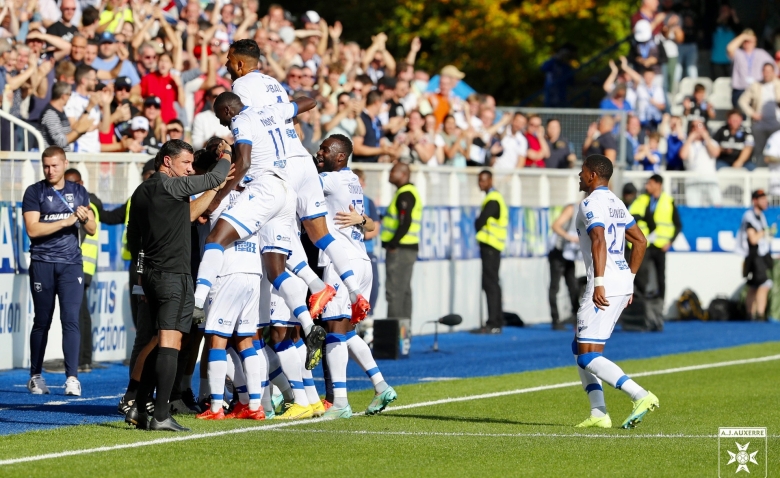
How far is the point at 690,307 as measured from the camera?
84.0 feet

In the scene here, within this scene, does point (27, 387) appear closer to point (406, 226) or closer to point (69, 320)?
point (69, 320)

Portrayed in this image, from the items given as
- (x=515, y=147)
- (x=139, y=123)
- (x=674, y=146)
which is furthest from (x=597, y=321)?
(x=674, y=146)

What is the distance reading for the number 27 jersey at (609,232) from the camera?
11156 millimetres

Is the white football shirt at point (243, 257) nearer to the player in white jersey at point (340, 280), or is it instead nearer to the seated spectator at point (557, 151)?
the player in white jersey at point (340, 280)

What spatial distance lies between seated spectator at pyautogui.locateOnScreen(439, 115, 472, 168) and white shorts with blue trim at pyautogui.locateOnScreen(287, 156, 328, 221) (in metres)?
11.7

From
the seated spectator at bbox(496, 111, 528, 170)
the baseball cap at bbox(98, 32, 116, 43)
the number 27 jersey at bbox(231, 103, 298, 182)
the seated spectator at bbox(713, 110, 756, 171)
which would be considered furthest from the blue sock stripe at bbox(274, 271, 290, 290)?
the seated spectator at bbox(713, 110, 756, 171)

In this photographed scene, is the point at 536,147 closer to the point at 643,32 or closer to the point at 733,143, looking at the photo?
the point at 733,143

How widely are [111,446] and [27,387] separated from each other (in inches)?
184

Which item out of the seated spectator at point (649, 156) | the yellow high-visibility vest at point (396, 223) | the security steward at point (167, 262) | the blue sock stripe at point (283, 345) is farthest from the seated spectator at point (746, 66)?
the security steward at point (167, 262)

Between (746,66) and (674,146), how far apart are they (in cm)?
371

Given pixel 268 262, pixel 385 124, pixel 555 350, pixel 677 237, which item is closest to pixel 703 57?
pixel 677 237

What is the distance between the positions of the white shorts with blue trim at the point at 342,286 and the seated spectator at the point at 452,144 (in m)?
11.1

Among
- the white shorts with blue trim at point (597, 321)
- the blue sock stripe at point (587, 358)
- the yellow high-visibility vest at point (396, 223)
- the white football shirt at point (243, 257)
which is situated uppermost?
the yellow high-visibility vest at point (396, 223)

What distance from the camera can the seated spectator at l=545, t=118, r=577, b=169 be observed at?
81.5 feet
